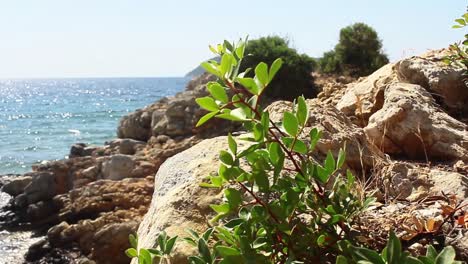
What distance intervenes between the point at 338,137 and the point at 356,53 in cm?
1891

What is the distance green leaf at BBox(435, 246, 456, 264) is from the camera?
1358 millimetres

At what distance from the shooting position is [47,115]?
57906 millimetres

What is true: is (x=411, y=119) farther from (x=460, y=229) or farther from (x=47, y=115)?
(x=47, y=115)

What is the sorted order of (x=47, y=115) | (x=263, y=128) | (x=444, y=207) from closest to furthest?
(x=263, y=128), (x=444, y=207), (x=47, y=115)

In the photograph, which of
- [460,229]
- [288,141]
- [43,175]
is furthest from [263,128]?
[43,175]

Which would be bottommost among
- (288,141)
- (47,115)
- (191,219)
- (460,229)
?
(47,115)

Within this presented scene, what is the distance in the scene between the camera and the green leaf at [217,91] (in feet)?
5.59

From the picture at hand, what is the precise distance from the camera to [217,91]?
172cm

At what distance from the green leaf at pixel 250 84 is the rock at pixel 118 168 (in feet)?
47.0

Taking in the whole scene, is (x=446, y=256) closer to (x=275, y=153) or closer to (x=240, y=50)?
(x=275, y=153)

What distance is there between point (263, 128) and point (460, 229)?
788mm

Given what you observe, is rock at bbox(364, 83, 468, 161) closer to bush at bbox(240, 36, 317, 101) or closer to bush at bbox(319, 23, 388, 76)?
bush at bbox(240, 36, 317, 101)

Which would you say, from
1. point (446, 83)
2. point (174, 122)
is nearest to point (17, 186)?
point (174, 122)

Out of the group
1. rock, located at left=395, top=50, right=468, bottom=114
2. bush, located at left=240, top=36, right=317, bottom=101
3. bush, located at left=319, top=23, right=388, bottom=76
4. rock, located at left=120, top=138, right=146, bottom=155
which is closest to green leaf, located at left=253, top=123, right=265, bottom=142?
rock, located at left=395, top=50, right=468, bottom=114
